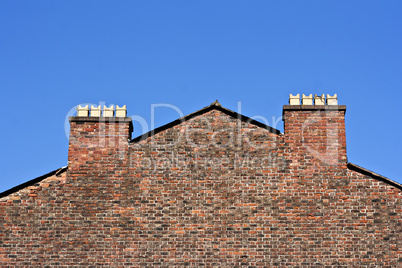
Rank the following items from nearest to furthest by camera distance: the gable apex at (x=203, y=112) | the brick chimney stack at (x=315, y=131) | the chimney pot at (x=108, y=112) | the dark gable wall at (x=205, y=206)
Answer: the dark gable wall at (x=205, y=206) → the brick chimney stack at (x=315, y=131) → the gable apex at (x=203, y=112) → the chimney pot at (x=108, y=112)

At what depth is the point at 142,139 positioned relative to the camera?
58.1 ft

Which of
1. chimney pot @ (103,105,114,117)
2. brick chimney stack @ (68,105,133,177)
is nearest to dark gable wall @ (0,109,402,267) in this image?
brick chimney stack @ (68,105,133,177)

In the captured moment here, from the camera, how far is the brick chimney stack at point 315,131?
17312 mm

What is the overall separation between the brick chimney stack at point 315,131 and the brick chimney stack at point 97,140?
501 centimetres

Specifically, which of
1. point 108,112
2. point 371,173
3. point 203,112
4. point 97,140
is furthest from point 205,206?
point 371,173

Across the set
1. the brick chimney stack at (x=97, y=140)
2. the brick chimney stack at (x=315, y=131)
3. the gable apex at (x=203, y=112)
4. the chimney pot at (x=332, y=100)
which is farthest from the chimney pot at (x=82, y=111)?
the chimney pot at (x=332, y=100)

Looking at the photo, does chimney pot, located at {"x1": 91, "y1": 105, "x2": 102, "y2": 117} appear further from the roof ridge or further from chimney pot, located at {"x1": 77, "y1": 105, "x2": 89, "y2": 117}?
the roof ridge

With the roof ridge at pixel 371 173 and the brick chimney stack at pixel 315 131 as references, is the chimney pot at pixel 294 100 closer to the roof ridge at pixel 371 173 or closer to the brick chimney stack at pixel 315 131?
the brick chimney stack at pixel 315 131

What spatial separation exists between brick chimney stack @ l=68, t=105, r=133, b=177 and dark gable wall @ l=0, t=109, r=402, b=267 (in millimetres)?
33

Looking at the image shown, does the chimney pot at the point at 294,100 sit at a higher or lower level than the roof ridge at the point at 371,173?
higher

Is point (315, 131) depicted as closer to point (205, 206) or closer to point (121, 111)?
point (205, 206)

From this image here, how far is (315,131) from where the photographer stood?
1766 cm

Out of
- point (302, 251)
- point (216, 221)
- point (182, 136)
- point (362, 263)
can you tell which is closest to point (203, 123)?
point (182, 136)

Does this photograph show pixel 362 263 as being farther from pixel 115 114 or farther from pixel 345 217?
A: pixel 115 114
